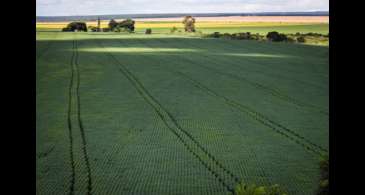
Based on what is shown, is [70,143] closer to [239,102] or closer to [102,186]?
[102,186]

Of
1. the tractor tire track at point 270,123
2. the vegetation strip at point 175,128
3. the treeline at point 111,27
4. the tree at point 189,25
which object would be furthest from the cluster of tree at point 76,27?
the tractor tire track at point 270,123

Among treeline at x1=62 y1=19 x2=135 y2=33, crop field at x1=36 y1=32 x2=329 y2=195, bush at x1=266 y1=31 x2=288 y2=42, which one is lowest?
crop field at x1=36 y1=32 x2=329 y2=195

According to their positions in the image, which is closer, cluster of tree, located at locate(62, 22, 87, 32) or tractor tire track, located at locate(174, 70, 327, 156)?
tractor tire track, located at locate(174, 70, 327, 156)

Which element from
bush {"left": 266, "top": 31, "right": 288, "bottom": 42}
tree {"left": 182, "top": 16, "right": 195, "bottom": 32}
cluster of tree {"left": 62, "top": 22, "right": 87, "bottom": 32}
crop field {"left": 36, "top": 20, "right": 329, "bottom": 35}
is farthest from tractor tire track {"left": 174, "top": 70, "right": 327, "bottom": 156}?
tree {"left": 182, "top": 16, "right": 195, "bottom": 32}

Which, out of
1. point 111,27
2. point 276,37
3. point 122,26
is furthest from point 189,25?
point 276,37

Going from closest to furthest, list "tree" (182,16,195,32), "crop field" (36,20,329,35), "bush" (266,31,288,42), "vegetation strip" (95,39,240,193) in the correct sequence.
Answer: "vegetation strip" (95,39,240,193), "bush" (266,31,288,42), "crop field" (36,20,329,35), "tree" (182,16,195,32)

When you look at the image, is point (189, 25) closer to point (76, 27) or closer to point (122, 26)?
point (122, 26)

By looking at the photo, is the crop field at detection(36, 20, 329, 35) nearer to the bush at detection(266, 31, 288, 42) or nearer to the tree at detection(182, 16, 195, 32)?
the tree at detection(182, 16, 195, 32)
